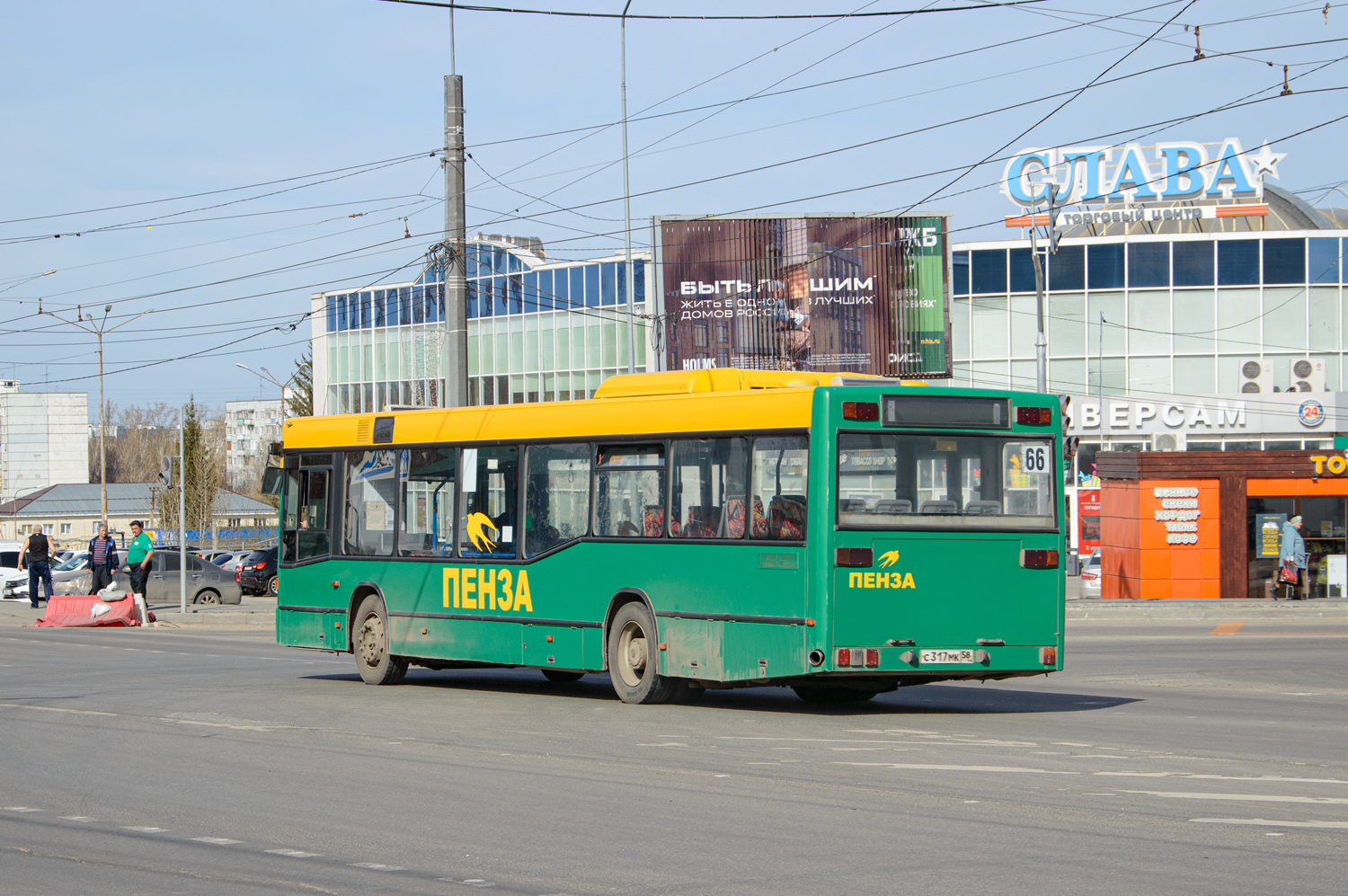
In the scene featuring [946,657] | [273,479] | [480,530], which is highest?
[273,479]

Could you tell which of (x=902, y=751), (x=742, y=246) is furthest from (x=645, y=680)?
(x=742, y=246)

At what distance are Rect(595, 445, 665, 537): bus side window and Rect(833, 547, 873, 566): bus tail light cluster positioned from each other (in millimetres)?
1972

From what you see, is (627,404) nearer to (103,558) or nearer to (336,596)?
(336,596)

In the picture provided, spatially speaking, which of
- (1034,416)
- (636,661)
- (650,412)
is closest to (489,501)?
(650,412)

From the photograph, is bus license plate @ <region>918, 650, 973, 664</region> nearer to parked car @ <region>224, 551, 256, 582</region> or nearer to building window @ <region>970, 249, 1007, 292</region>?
parked car @ <region>224, 551, 256, 582</region>

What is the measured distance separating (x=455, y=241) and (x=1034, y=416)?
14.0m

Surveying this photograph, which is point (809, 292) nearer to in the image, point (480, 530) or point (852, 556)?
point (480, 530)

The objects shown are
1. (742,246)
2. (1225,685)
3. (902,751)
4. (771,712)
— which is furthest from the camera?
(742,246)

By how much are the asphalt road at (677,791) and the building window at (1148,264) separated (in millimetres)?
48779

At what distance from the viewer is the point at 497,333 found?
234 feet

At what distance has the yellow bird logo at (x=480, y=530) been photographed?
15406 mm

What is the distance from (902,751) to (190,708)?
693cm

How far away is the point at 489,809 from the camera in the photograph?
834 cm

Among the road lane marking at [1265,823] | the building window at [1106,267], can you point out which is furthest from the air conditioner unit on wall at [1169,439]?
the road lane marking at [1265,823]
